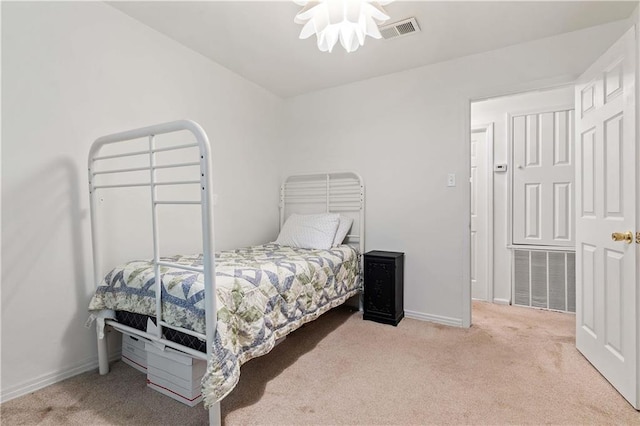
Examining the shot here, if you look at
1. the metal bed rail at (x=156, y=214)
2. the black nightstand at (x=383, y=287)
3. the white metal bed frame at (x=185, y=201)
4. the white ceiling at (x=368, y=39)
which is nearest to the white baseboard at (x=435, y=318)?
the black nightstand at (x=383, y=287)

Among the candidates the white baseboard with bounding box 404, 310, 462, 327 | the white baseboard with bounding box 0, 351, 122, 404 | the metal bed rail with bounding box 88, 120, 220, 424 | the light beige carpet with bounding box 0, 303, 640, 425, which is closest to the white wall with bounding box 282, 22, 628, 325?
the white baseboard with bounding box 404, 310, 462, 327

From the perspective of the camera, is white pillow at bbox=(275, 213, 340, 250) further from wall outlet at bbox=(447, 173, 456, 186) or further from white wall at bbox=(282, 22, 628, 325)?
wall outlet at bbox=(447, 173, 456, 186)

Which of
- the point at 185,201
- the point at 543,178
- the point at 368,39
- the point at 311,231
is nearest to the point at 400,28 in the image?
the point at 368,39

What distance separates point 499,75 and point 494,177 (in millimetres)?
1169

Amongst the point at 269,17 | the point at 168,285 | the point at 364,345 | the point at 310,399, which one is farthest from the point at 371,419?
the point at 269,17

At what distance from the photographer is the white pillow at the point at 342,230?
2886 mm

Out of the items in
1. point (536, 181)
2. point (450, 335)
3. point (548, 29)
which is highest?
point (548, 29)

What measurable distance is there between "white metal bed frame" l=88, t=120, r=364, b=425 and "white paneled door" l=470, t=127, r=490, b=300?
52.9 inches

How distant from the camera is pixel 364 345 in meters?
2.23

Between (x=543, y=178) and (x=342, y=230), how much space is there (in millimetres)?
2054

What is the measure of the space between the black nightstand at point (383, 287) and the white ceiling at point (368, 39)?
1676 mm

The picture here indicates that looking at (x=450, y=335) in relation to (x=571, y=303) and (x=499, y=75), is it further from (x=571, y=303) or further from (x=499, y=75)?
(x=499, y=75)

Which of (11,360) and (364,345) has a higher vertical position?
(11,360)

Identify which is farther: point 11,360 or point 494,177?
point 494,177
